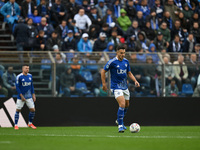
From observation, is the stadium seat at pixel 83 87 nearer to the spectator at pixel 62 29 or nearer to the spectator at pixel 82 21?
the spectator at pixel 62 29

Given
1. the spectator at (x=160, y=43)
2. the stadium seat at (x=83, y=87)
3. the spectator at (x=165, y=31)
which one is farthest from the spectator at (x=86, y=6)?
the stadium seat at (x=83, y=87)

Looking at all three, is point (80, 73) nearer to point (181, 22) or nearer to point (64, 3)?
point (64, 3)

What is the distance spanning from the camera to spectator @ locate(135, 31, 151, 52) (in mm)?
20031

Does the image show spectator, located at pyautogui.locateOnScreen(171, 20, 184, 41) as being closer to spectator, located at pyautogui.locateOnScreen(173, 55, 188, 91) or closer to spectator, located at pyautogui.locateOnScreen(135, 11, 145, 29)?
spectator, located at pyautogui.locateOnScreen(135, 11, 145, 29)

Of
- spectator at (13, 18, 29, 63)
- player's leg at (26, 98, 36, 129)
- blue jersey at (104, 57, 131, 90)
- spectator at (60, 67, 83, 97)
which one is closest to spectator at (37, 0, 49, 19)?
spectator at (13, 18, 29, 63)

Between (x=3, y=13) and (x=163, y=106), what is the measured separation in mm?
7787


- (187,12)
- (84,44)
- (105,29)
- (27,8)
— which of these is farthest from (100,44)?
(187,12)

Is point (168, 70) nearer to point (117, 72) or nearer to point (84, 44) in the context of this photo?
point (84, 44)

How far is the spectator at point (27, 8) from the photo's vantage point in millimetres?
19641

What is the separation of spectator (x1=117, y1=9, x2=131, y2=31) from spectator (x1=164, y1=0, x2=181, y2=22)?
3312 mm

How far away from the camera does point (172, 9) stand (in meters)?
23.9

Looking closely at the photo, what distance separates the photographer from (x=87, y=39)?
1903 cm

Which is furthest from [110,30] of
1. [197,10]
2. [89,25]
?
[197,10]

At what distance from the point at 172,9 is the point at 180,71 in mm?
7005
